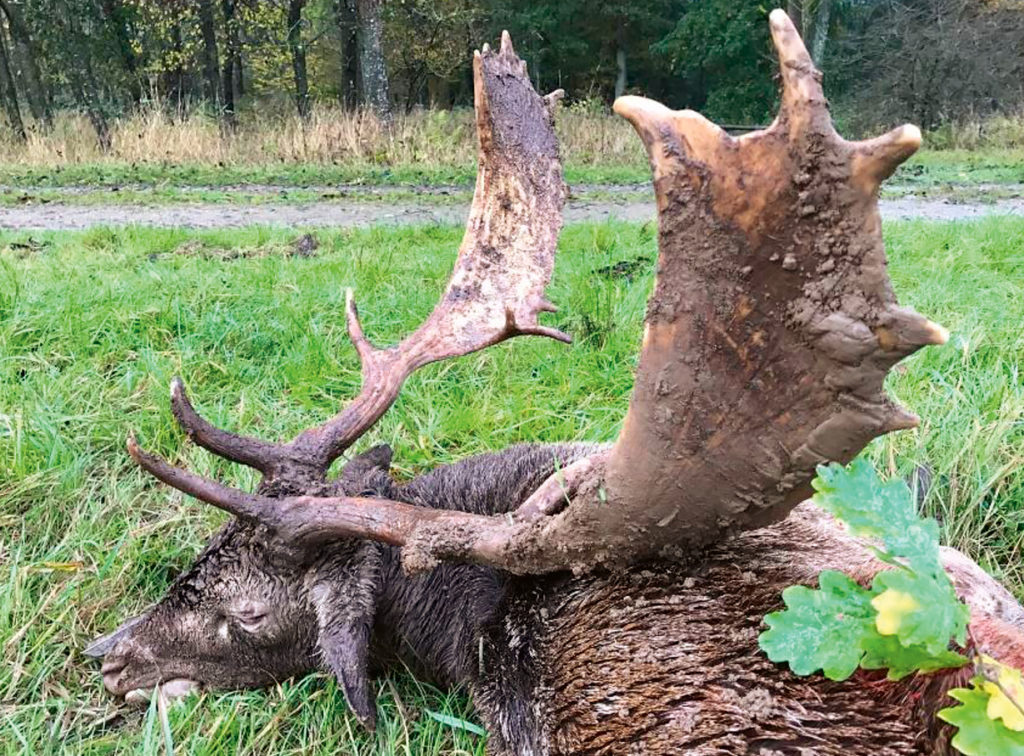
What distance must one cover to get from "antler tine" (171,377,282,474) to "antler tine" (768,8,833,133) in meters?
1.83

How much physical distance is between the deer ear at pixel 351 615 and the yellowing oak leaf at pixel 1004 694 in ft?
4.83

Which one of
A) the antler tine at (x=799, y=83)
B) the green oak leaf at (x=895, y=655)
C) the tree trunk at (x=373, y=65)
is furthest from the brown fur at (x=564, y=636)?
the tree trunk at (x=373, y=65)

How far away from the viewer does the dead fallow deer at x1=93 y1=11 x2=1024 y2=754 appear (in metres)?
1.41

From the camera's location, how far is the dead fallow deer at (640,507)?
141 centimetres

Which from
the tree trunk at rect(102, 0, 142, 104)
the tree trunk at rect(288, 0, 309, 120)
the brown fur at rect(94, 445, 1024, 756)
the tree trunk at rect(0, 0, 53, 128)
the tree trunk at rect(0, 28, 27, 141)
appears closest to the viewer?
the brown fur at rect(94, 445, 1024, 756)

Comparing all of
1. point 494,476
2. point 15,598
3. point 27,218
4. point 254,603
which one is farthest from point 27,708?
point 27,218

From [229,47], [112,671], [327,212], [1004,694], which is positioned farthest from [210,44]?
[1004,694]

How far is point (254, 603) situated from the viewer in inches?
100

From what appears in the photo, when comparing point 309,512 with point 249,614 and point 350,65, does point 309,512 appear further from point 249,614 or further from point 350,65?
point 350,65

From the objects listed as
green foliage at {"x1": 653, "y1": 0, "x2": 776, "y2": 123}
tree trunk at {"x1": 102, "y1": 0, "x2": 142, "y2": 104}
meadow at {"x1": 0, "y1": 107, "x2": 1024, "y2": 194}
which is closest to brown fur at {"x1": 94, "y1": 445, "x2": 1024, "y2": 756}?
meadow at {"x1": 0, "y1": 107, "x2": 1024, "y2": 194}

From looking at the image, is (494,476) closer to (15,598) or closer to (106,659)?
(106,659)

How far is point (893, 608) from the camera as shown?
1.25 m

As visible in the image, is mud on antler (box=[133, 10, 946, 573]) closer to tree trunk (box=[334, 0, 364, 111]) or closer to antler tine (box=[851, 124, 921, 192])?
A: antler tine (box=[851, 124, 921, 192])

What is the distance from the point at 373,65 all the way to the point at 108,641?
14.8 meters
